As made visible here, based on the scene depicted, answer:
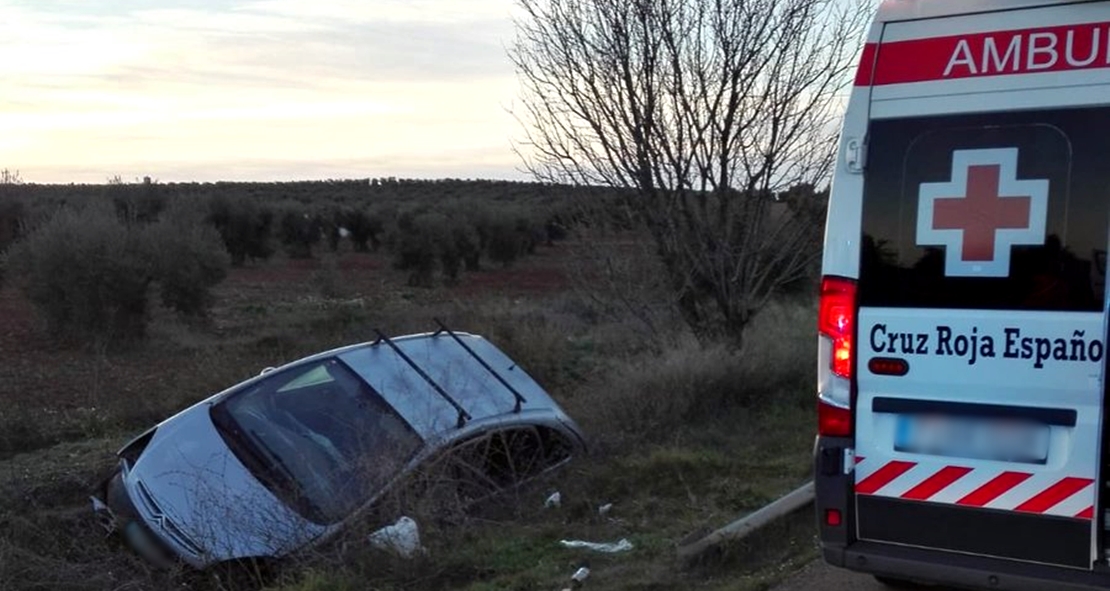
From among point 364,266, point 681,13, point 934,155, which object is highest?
point 681,13

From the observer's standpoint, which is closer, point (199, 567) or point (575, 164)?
point (199, 567)

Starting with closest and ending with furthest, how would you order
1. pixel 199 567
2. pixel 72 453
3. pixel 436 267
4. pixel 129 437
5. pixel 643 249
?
pixel 199 567
pixel 72 453
pixel 129 437
pixel 643 249
pixel 436 267

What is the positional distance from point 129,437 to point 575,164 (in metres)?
5.71

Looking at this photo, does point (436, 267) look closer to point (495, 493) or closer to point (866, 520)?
point (495, 493)

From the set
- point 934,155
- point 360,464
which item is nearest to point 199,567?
point 360,464

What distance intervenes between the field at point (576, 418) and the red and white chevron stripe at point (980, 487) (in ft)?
4.21

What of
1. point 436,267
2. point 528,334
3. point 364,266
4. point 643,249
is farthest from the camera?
point 364,266

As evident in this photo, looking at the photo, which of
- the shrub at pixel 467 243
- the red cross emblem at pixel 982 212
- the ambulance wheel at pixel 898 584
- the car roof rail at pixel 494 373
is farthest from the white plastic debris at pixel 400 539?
the shrub at pixel 467 243

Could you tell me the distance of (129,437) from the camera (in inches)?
489

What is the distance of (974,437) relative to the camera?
4566 mm

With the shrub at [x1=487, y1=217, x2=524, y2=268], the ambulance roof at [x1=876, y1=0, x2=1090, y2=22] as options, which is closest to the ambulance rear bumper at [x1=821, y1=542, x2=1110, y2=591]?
the ambulance roof at [x1=876, y1=0, x2=1090, y2=22]

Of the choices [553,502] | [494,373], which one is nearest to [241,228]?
[494,373]

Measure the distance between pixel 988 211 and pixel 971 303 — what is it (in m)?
0.35

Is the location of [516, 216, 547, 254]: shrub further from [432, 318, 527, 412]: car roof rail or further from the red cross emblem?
the red cross emblem
